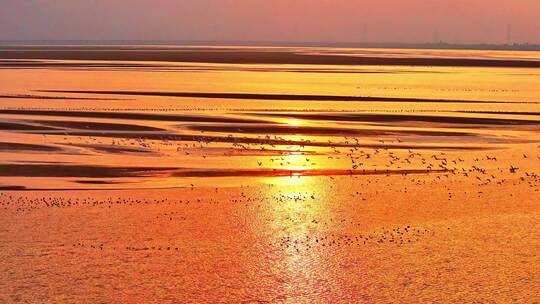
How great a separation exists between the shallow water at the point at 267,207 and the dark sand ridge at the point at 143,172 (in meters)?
0.08

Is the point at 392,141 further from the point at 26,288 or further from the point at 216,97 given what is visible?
the point at 216,97

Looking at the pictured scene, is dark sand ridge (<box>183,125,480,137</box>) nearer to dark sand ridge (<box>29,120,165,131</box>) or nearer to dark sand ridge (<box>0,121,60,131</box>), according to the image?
dark sand ridge (<box>29,120,165,131</box>)

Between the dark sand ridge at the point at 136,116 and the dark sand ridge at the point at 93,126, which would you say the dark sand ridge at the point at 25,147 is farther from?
the dark sand ridge at the point at 136,116

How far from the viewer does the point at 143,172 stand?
24797 millimetres

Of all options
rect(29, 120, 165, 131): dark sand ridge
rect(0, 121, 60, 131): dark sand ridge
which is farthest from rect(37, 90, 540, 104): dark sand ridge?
rect(0, 121, 60, 131): dark sand ridge

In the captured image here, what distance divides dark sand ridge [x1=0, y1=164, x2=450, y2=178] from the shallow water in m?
0.08

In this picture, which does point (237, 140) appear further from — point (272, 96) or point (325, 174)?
point (272, 96)

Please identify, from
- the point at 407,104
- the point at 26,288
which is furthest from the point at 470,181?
the point at 407,104

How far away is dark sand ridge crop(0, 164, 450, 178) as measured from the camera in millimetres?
24337

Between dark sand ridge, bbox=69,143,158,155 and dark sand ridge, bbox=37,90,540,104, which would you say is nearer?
dark sand ridge, bbox=69,143,158,155

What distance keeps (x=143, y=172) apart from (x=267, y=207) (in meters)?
5.79

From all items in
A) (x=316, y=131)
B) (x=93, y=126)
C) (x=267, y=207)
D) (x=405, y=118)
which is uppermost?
(x=405, y=118)

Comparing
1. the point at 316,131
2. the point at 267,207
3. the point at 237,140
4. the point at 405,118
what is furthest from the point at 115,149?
the point at 405,118

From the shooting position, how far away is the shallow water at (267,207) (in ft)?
46.8
